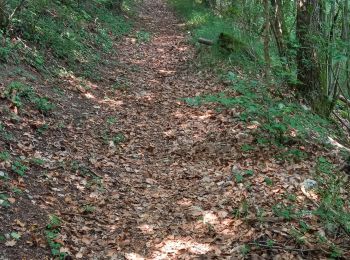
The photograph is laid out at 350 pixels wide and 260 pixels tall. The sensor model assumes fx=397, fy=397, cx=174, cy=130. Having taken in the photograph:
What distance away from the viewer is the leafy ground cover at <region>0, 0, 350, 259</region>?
423 centimetres

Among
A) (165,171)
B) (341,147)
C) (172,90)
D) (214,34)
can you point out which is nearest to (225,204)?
(165,171)

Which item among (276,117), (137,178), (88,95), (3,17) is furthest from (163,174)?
(3,17)

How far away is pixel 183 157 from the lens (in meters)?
6.45

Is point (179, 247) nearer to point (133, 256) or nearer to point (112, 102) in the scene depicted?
point (133, 256)

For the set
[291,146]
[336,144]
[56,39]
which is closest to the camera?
[291,146]

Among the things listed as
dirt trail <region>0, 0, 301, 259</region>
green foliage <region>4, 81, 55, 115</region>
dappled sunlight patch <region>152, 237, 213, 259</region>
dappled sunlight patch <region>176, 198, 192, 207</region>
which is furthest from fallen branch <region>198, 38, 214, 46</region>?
dappled sunlight patch <region>152, 237, 213, 259</region>

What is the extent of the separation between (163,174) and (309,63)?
3.94 meters

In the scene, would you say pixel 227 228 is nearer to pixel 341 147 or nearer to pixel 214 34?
pixel 341 147

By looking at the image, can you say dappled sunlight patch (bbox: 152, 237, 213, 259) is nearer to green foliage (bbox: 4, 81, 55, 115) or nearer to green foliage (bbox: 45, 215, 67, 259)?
green foliage (bbox: 45, 215, 67, 259)

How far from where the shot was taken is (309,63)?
309 inches

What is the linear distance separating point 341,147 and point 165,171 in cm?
293

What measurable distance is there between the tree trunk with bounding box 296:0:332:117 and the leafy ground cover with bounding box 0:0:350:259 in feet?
1.77

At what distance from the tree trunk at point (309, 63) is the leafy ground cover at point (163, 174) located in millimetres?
539

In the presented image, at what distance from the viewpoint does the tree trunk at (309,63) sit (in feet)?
25.4
